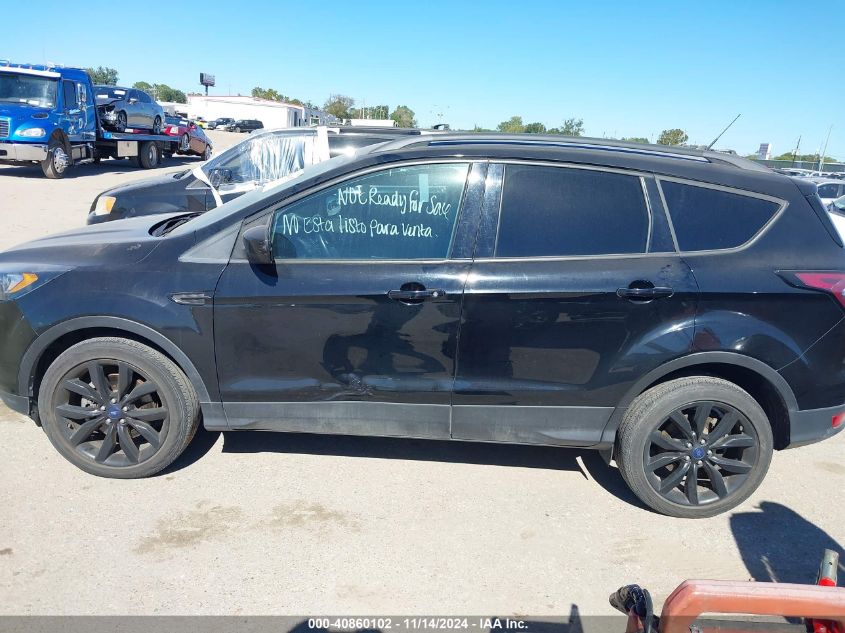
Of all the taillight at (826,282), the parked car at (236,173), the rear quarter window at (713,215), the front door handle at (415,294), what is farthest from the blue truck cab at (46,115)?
the taillight at (826,282)

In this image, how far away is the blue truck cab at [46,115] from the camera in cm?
1516

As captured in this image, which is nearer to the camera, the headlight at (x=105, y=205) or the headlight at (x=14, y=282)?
the headlight at (x=14, y=282)

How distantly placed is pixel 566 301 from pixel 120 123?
20.0 metres

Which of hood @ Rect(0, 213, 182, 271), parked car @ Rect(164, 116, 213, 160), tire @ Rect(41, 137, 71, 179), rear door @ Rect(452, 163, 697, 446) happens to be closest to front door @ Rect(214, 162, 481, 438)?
rear door @ Rect(452, 163, 697, 446)

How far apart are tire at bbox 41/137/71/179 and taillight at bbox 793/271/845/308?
56.9ft

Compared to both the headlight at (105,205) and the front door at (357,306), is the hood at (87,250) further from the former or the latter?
the headlight at (105,205)

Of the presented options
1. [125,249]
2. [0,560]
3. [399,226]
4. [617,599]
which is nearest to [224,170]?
[125,249]

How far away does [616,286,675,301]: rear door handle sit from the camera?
3076 millimetres

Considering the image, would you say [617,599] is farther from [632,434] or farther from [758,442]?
[758,442]

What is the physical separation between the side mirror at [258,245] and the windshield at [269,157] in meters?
4.58

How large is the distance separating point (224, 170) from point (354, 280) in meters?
4.93

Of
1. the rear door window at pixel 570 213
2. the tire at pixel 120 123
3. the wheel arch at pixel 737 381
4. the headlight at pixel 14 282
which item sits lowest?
the wheel arch at pixel 737 381

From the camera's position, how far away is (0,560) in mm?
2789

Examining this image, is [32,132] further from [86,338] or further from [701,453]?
[701,453]
